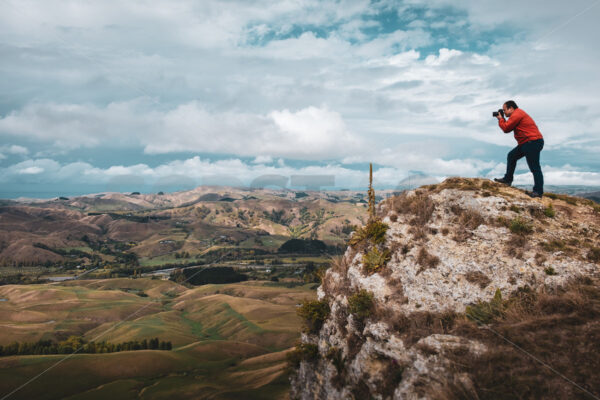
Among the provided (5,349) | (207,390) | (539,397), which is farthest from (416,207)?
(5,349)

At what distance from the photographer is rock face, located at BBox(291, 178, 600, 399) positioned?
1284cm

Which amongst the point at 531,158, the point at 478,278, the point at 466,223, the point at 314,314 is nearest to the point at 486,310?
the point at 478,278

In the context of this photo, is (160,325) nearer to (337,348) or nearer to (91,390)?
(91,390)

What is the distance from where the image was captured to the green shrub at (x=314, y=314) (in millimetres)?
23453

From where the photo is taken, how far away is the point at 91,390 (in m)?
79.8

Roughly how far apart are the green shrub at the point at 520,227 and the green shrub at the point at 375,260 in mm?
7186

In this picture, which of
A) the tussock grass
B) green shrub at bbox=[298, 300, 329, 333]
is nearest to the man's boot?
the tussock grass

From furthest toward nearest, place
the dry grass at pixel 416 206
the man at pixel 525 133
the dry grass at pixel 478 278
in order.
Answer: the dry grass at pixel 416 206 → the man at pixel 525 133 → the dry grass at pixel 478 278

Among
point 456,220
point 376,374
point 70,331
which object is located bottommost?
point 70,331

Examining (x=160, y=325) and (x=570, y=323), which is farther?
(x=160, y=325)

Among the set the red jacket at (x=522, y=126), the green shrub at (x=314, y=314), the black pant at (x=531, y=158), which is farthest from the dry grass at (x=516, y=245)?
the green shrub at (x=314, y=314)

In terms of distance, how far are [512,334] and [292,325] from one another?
153412 mm

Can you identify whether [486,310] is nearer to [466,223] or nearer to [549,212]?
[466,223]

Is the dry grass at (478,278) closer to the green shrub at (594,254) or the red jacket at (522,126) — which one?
the green shrub at (594,254)
